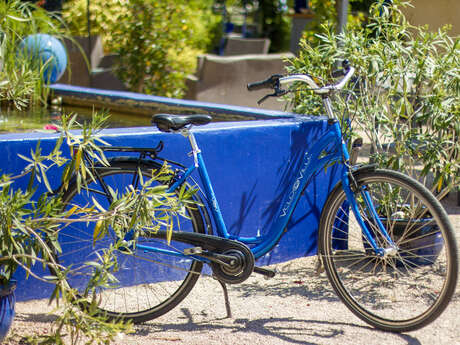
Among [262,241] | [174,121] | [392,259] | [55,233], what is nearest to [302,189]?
[262,241]

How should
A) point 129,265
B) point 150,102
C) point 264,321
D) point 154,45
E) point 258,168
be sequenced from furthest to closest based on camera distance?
point 154,45 → point 150,102 → point 258,168 → point 129,265 → point 264,321

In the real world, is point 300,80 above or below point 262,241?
above

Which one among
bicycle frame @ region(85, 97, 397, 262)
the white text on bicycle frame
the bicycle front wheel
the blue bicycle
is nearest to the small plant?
the blue bicycle

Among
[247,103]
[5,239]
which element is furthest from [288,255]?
[247,103]

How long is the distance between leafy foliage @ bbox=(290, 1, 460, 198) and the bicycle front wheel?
262 mm

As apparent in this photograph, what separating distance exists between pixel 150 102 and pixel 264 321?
2.40 m

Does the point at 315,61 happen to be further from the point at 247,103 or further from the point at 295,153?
the point at 247,103

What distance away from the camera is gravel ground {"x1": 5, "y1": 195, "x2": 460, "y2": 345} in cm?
301

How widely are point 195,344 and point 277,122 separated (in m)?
1.38

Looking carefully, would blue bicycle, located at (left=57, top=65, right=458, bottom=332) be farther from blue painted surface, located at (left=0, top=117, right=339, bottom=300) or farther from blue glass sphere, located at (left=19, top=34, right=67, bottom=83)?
blue glass sphere, located at (left=19, top=34, right=67, bottom=83)

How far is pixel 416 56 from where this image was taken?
367cm

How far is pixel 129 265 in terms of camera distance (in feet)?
11.3

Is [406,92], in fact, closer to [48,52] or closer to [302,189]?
[302,189]

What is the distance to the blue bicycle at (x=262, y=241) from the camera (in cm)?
296
